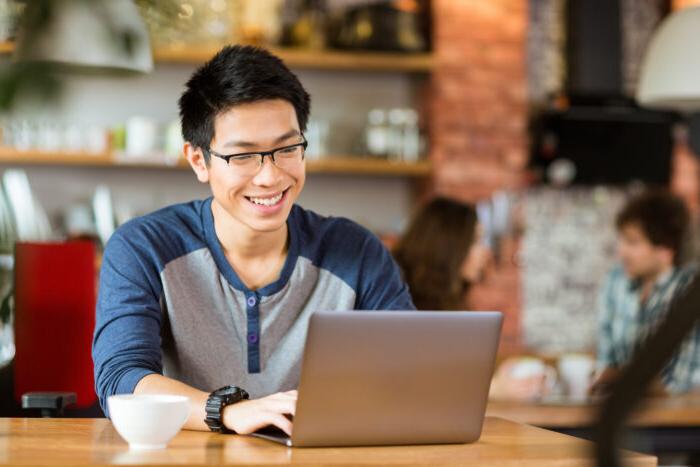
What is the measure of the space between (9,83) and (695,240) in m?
5.61

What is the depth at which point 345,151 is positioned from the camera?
5738mm

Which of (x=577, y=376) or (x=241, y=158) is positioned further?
(x=577, y=376)

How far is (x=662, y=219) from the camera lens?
409 cm

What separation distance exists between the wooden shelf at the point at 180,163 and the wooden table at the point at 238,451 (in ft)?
11.9

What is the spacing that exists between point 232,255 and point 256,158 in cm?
21

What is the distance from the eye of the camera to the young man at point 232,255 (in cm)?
206

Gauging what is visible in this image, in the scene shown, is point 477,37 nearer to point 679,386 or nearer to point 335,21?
point 335,21

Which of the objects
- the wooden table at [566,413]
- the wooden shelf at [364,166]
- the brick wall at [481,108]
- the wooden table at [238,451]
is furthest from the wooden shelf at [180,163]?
the wooden table at [238,451]

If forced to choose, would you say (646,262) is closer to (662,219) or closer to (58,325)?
(662,219)

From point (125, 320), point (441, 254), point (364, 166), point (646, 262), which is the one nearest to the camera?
point (125, 320)

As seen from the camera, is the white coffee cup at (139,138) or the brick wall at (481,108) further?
the brick wall at (481,108)

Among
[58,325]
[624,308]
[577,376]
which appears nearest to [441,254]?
[577,376]

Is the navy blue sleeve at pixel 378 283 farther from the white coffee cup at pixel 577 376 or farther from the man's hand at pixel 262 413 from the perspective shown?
the white coffee cup at pixel 577 376

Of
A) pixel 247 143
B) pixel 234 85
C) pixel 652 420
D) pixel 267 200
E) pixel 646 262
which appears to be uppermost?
pixel 234 85
